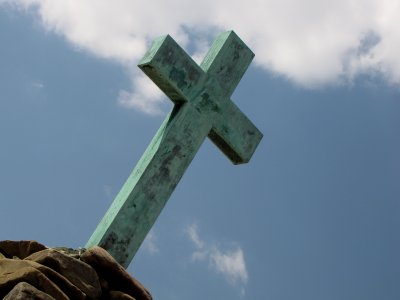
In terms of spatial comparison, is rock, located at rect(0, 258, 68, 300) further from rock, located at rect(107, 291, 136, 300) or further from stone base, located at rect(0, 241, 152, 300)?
rock, located at rect(107, 291, 136, 300)

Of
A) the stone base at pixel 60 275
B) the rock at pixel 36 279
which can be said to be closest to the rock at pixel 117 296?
the stone base at pixel 60 275

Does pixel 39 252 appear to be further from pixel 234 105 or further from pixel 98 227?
pixel 234 105

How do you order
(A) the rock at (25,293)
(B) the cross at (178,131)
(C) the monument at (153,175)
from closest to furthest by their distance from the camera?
1. (A) the rock at (25,293)
2. (C) the monument at (153,175)
3. (B) the cross at (178,131)

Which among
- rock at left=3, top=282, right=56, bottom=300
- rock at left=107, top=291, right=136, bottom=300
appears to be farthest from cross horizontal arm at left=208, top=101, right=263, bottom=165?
rock at left=3, top=282, right=56, bottom=300

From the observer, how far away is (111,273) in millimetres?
3539

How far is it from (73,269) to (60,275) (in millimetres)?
107

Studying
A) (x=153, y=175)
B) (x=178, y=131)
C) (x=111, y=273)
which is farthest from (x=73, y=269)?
(x=178, y=131)

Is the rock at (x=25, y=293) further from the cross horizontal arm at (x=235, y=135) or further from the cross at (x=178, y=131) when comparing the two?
the cross horizontal arm at (x=235, y=135)

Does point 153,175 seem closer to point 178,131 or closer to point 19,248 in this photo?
point 178,131

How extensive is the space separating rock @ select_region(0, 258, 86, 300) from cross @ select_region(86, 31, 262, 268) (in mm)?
808

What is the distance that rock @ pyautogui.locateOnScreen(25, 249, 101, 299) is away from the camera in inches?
131

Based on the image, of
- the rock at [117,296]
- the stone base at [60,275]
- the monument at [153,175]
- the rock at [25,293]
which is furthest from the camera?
the rock at [117,296]

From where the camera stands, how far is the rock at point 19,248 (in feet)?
11.6

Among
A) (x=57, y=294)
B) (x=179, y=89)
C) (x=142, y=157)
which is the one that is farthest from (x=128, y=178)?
(x=57, y=294)
